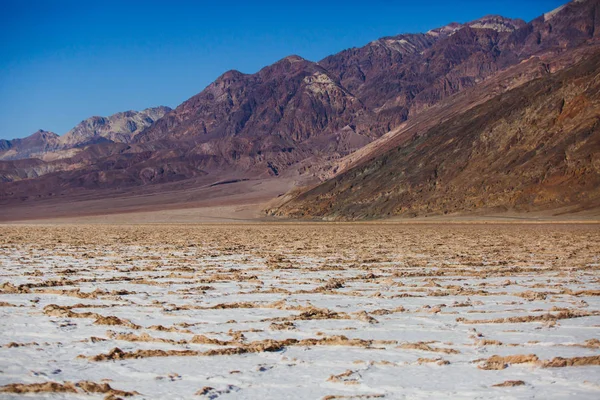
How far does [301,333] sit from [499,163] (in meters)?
63.9

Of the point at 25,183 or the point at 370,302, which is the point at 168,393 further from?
the point at 25,183

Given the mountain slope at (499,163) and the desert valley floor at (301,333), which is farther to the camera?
the mountain slope at (499,163)

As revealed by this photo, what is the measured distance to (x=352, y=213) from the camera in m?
74.8

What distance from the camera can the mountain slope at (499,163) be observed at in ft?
196

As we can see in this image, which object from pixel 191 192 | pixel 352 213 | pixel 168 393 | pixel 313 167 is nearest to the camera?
pixel 168 393

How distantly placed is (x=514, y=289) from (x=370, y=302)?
301cm

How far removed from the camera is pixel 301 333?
7.85 metres

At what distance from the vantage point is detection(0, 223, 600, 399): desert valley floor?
18.8 feet

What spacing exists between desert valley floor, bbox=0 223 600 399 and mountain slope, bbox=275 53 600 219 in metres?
47.8

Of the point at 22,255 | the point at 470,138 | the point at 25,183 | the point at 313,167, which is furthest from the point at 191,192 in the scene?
the point at 22,255

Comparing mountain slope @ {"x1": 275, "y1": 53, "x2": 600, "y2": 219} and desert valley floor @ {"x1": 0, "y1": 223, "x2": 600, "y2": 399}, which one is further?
mountain slope @ {"x1": 275, "y1": 53, "x2": 600, "y2": 219}

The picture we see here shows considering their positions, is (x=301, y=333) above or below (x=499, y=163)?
below

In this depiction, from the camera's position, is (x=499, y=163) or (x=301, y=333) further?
(x=499, y=163)

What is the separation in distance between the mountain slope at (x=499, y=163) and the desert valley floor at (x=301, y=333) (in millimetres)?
47765
